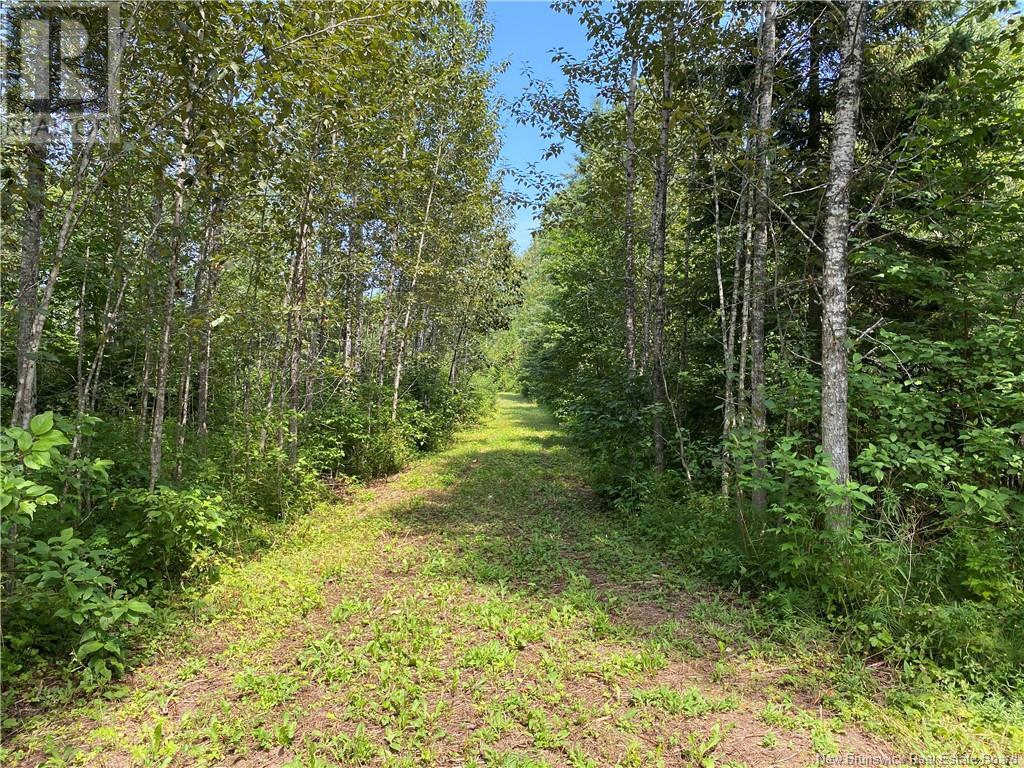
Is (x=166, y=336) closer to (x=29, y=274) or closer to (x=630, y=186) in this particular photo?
(x=29, y=274)

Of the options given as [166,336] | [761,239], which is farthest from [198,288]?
[761,239]

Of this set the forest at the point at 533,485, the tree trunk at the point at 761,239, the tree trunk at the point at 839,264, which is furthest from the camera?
the tree trunk at the point at 761,239

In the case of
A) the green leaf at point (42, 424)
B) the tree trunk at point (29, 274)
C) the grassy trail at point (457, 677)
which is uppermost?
the tree trunk at point (29, 274)

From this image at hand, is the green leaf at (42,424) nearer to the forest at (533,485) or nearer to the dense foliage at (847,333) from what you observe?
the forest at (533,485)

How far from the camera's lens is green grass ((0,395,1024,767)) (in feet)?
8.21

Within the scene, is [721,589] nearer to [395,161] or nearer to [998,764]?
[998,764]

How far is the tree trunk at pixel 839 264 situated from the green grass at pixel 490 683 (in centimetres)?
165

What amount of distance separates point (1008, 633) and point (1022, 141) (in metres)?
4.80

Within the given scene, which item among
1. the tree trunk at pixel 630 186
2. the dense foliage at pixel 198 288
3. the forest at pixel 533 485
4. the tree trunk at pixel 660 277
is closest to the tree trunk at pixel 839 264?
the forest at pixel 533 485

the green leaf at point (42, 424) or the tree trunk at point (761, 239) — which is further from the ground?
the tree trunk at point (761, 239)

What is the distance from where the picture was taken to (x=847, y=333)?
4496 mm

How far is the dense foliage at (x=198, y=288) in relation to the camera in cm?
314

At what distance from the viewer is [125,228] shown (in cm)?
481

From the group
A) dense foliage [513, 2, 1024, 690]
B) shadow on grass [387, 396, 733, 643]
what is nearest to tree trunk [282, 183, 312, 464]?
shadow on grass [387, 396, 733, 643]
